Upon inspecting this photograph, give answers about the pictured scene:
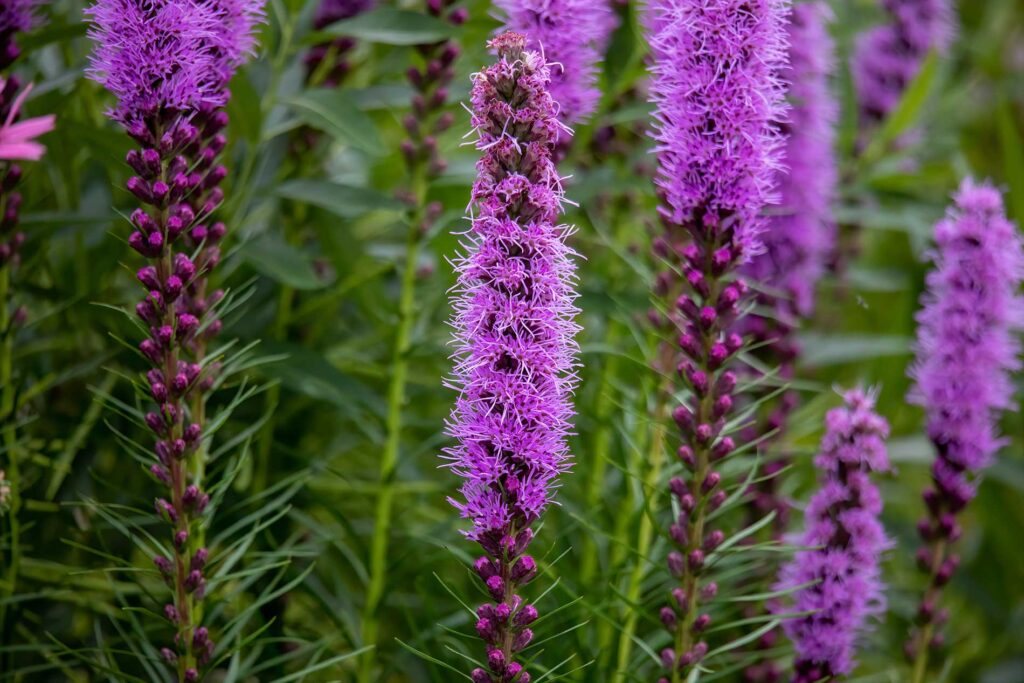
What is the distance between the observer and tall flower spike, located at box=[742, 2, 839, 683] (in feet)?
7.08

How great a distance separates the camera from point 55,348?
6.48 ft

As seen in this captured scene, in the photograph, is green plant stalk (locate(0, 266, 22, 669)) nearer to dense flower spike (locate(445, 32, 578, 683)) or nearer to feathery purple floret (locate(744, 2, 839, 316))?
dense flower spike (locate(445, 32, 578, 683))

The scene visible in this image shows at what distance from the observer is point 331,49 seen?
6.82ft

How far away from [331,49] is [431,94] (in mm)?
332

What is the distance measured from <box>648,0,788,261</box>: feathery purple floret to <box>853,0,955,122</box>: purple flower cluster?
1.53 meters

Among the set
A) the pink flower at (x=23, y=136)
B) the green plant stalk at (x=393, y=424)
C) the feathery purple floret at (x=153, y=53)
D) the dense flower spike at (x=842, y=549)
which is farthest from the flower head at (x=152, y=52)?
the dense flower spike at (x=842, y=549)

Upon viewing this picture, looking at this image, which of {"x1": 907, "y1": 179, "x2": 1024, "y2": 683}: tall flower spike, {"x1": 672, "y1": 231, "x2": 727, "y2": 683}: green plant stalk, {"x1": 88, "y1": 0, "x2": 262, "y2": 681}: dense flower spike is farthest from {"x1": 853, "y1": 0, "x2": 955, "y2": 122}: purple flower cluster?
{"x1": 88, "y1": 0, "x2": 262, "y2": 681}: dense flower spike

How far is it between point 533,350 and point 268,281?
1.11 metres

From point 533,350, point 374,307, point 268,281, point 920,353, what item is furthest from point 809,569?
point 268,281

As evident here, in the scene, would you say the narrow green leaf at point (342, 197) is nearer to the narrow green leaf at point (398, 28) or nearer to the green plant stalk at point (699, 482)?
the narrow green leaf at point (398, 28)

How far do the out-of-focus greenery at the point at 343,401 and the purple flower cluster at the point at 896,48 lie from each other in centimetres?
16

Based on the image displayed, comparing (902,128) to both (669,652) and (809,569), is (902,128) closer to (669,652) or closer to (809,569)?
(809,569)

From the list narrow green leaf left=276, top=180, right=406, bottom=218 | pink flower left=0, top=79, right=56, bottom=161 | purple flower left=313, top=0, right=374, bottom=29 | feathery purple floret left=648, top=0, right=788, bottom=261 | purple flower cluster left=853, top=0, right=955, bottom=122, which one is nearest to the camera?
pink flower left=0, top=79, right=56, bottom=161

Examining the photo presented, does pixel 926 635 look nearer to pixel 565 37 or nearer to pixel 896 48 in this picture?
pixel 565 37
